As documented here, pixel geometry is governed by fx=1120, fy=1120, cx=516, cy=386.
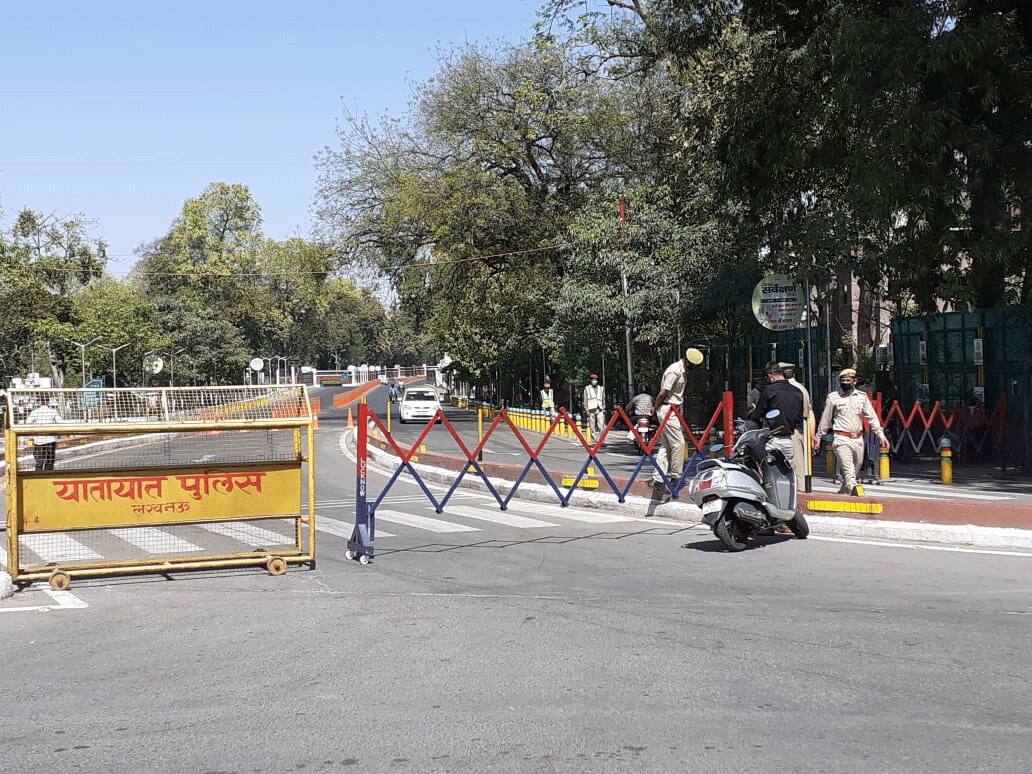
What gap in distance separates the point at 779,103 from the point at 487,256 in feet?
75.3

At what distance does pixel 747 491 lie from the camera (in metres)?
10.6

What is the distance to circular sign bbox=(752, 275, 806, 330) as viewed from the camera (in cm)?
2198

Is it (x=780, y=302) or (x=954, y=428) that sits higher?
(x=780, y=302)

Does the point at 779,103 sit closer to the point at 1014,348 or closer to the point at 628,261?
the point at 1014,348

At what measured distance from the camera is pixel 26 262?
2393 inches

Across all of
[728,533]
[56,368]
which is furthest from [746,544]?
[56,368]

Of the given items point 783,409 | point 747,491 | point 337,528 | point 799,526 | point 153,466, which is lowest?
point 337,528

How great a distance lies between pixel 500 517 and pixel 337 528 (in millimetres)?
2137

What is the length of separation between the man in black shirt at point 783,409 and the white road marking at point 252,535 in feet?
16.6


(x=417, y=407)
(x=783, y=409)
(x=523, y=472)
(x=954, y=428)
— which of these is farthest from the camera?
(x=417, y=407)

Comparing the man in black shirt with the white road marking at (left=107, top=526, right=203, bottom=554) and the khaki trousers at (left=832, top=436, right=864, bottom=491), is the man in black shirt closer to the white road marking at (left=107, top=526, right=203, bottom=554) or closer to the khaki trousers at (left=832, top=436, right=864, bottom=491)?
the khaki trousers at (left=832, top=436, right=864, bottom=491)

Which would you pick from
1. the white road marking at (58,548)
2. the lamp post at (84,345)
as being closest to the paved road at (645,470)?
the white road marking at (58,548)

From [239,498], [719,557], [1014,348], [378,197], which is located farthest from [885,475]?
[378,197]

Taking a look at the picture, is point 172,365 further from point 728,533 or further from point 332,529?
point 728,533
